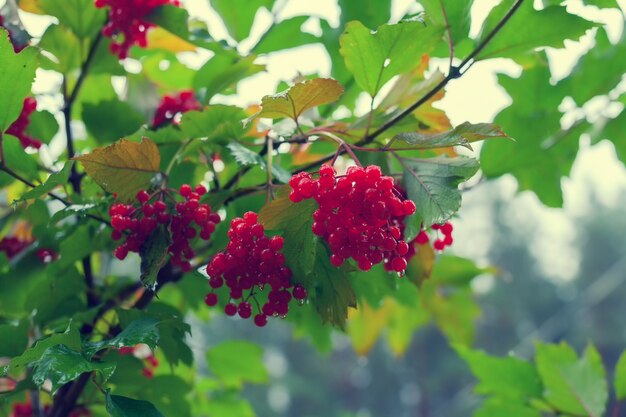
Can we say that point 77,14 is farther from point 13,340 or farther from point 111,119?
point 13,340

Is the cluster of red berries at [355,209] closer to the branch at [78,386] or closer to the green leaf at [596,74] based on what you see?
the branch at [78,386]

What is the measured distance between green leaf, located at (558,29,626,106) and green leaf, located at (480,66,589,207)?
7 cm

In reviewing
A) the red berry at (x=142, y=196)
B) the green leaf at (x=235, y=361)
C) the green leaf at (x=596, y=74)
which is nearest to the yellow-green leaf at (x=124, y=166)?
the red berry at (x=142, y=196)

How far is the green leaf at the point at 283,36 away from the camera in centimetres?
135

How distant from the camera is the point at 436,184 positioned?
901mm

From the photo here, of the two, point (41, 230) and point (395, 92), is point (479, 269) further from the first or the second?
point (41, 230)

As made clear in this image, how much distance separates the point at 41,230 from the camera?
123 centimetres

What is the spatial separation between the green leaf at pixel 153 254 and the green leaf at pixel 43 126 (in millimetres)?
520

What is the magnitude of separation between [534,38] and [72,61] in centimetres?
94

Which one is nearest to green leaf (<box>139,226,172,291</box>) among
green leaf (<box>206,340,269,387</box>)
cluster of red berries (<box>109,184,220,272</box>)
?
cluster of red berries (<box>109,184,220,272</box>)

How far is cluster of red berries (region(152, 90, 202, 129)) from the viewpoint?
1.31 m

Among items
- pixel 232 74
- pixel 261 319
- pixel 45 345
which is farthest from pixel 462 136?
pixel 45 345

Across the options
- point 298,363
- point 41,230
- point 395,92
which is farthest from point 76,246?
point 298,363

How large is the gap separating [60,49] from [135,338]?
746 millimetres
